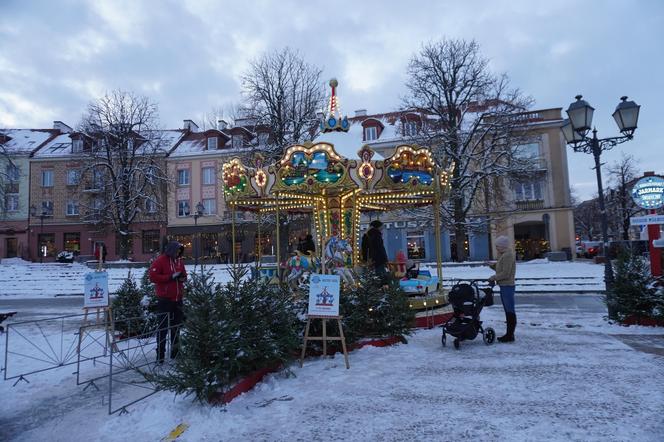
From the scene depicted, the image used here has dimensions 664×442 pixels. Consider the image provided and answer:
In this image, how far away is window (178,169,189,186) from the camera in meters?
41.3

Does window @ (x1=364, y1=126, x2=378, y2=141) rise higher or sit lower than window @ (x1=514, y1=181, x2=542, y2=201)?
higher

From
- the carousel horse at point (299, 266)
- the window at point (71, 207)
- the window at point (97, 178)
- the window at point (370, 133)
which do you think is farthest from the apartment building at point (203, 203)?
the carousel horse at point (299, 266)

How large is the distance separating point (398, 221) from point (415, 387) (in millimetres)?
31766

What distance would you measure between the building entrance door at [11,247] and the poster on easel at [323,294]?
4765 cm

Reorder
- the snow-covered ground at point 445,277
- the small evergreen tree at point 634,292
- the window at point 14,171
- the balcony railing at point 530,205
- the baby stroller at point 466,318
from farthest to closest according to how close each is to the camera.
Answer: the balcony railing at point 530,205
the window at point 14,171
the snow-covered ground at point 445,277
the small evergreen tree at point 634,292
the baby stroller at point 466,318

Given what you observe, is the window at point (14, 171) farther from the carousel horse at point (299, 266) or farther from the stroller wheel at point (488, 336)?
the stroller wheel at point (488, 336)

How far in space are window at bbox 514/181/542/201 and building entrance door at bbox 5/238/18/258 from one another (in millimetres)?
47189

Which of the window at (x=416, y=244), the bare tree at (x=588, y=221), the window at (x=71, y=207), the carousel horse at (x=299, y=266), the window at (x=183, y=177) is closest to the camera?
the carousel horse at (x=299, y=266)

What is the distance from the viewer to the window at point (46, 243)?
1675 inches

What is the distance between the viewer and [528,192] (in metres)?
35.0

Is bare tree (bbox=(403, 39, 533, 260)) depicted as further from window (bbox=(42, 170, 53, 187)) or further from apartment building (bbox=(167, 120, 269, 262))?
window (bbox=(42, 170, 53, 187))

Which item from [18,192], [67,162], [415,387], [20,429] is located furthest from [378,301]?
[18,192]

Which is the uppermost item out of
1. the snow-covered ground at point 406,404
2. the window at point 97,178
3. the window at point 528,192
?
the window at point 97,178

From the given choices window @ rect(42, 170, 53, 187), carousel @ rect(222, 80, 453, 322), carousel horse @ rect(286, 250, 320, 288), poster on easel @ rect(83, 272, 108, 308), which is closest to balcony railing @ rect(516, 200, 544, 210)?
carousel @ rect(222, 80, 453, 322)
